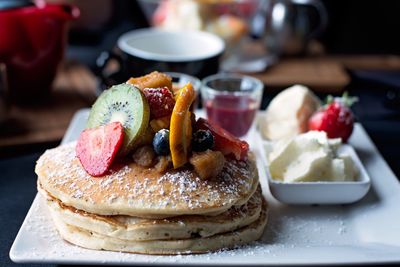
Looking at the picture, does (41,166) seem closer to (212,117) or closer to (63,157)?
(63,157)

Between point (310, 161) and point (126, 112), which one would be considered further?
point (310, 161)

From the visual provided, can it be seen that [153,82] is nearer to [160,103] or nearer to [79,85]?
[160,103]

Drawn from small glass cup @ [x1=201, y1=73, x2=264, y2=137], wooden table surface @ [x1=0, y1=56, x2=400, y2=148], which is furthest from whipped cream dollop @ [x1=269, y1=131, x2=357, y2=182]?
wooden table surface @ [x1=0, y1=56, x2=400, y2=148]

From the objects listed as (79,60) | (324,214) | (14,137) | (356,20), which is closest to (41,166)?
(14,137)

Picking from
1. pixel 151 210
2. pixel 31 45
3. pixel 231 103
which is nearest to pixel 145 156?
pixel 151 210

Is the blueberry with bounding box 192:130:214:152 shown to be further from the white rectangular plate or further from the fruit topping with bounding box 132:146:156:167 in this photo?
the white rectangular plate

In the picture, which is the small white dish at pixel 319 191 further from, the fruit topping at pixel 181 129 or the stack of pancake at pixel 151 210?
the fruit topping at pixel 181 129
